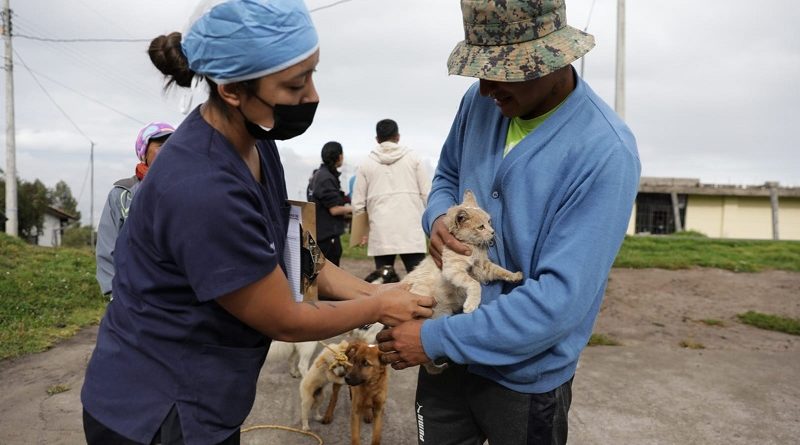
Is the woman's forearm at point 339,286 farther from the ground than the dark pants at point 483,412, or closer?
farther from the ground

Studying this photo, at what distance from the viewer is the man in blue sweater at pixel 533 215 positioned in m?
1.82

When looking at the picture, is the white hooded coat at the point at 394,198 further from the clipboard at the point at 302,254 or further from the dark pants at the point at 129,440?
the dark pants at the point at 129,440

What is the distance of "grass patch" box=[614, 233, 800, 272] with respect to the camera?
38.3 ft

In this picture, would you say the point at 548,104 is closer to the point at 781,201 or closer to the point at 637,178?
the point at 637,178

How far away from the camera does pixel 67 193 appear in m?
66.4

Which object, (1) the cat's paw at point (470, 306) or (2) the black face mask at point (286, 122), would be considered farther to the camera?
(1) the cat's paw at point (470, 306)

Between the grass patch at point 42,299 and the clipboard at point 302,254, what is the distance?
556cm

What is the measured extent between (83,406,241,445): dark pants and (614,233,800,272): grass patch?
11220 millimetres

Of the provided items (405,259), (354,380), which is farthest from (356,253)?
(354,380)

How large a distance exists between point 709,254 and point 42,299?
1274 cm

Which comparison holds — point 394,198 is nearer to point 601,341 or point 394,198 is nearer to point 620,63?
point 601,341

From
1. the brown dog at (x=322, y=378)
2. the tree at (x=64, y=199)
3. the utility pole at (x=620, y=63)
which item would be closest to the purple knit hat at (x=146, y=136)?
the brown dog at (x=322, y=378)

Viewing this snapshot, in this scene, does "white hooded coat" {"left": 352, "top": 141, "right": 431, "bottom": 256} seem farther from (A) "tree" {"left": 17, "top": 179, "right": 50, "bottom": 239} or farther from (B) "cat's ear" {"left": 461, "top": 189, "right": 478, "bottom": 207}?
(A) "tree" {"left": 17, "top": 179, "right": 50, "bottom": 239}

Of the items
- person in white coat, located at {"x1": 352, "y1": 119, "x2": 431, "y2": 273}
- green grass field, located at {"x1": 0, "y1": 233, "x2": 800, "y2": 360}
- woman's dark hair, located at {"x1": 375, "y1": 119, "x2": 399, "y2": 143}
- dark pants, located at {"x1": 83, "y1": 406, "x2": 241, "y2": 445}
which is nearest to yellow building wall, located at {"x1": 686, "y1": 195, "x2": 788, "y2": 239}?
green grass field, located at {"x1": 0, "y1": 233, "x2": 800, "y2": 360}
